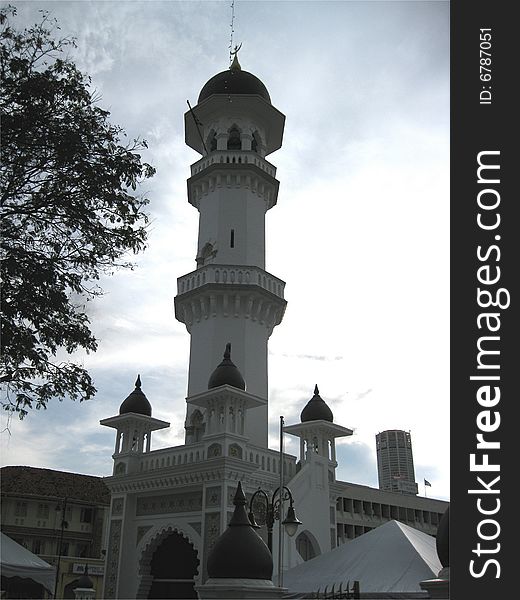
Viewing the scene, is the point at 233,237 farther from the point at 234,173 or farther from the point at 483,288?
the point at 483,288

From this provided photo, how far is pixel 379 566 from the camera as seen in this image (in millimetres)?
15281

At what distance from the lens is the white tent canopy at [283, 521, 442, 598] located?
14.1 metres

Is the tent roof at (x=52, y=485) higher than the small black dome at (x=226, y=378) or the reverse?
the reverse

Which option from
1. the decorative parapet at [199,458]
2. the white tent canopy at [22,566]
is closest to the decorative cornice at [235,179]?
the decorative parapet at [199,458]

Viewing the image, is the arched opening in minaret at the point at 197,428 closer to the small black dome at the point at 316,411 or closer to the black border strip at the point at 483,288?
the small black dome at the point at 316,411

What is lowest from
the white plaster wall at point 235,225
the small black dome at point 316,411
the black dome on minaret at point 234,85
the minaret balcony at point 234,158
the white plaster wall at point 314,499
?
the white plaster wall at point 314,499

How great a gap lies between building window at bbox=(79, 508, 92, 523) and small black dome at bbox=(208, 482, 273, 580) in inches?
1518

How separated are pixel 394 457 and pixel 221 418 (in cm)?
6632

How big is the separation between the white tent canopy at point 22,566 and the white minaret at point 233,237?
9626 millimetres

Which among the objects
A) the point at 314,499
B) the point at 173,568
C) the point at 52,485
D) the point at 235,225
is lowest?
the point at 173,568

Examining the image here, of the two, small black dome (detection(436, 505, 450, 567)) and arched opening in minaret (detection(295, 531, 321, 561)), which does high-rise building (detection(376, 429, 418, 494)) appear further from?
small black dome (detection(436, 505, 450, 567))

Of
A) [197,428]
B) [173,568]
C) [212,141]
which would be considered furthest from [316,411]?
[212,141]

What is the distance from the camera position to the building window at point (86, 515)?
44.8m

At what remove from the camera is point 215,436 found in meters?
20.5
